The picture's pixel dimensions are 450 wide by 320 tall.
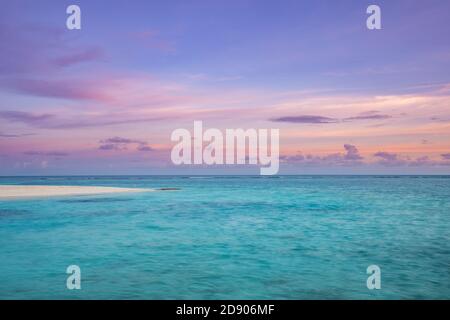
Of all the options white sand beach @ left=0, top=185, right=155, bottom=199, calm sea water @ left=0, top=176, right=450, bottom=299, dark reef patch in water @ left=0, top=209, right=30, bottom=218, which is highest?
white sand beach @ left=0, top=185, right=155, bottom=199

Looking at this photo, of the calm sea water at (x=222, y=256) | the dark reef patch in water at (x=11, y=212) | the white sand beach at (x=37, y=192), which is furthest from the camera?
the white sand beach at (x=37, y=192)

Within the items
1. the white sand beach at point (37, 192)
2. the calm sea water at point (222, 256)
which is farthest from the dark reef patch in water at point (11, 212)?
the white sand beach at point (37, 192)

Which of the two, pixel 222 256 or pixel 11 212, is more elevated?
pixel 11 212

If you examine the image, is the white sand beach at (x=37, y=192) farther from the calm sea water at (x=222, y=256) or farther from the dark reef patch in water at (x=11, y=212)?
the calm sea water at (x=222, y=256)

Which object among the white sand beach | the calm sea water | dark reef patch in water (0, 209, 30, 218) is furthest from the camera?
the white sand beach

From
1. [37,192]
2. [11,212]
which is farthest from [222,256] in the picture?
[37,192]

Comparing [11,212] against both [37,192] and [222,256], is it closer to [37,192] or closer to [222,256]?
[222,256]

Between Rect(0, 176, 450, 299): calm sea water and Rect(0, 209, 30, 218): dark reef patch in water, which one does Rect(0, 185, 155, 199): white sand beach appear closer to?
Rect(0, 209, 30, 218): dark reef patch in water

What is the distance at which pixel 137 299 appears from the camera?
39.4 ft

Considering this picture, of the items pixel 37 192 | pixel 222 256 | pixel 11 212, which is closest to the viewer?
pixel 222 256

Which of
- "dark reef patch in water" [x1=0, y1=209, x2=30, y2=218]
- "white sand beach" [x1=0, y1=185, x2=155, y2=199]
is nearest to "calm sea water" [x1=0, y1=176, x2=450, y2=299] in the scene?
"dark reef patch in water" [x1=0, y1=209, x2=30, y2=218]
